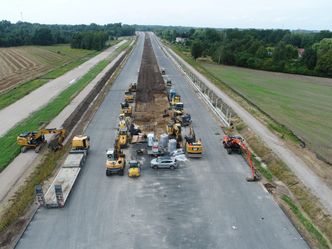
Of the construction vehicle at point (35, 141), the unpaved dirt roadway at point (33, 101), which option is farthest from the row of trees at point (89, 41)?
the construction vehicle at point (35, 141)

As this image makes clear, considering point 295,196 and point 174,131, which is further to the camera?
point 174,131

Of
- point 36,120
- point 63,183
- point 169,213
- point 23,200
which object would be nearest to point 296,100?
point 36,120

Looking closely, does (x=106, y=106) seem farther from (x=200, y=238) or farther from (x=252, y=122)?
(x=200, y=238)

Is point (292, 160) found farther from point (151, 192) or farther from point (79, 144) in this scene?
point (79, 144)

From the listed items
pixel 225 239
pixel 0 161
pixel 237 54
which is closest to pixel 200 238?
pixel 225 239

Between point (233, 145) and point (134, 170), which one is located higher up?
point (233, 145)

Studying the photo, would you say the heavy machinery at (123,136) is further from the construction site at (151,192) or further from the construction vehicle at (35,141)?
the construction vehicle at (35,141)
